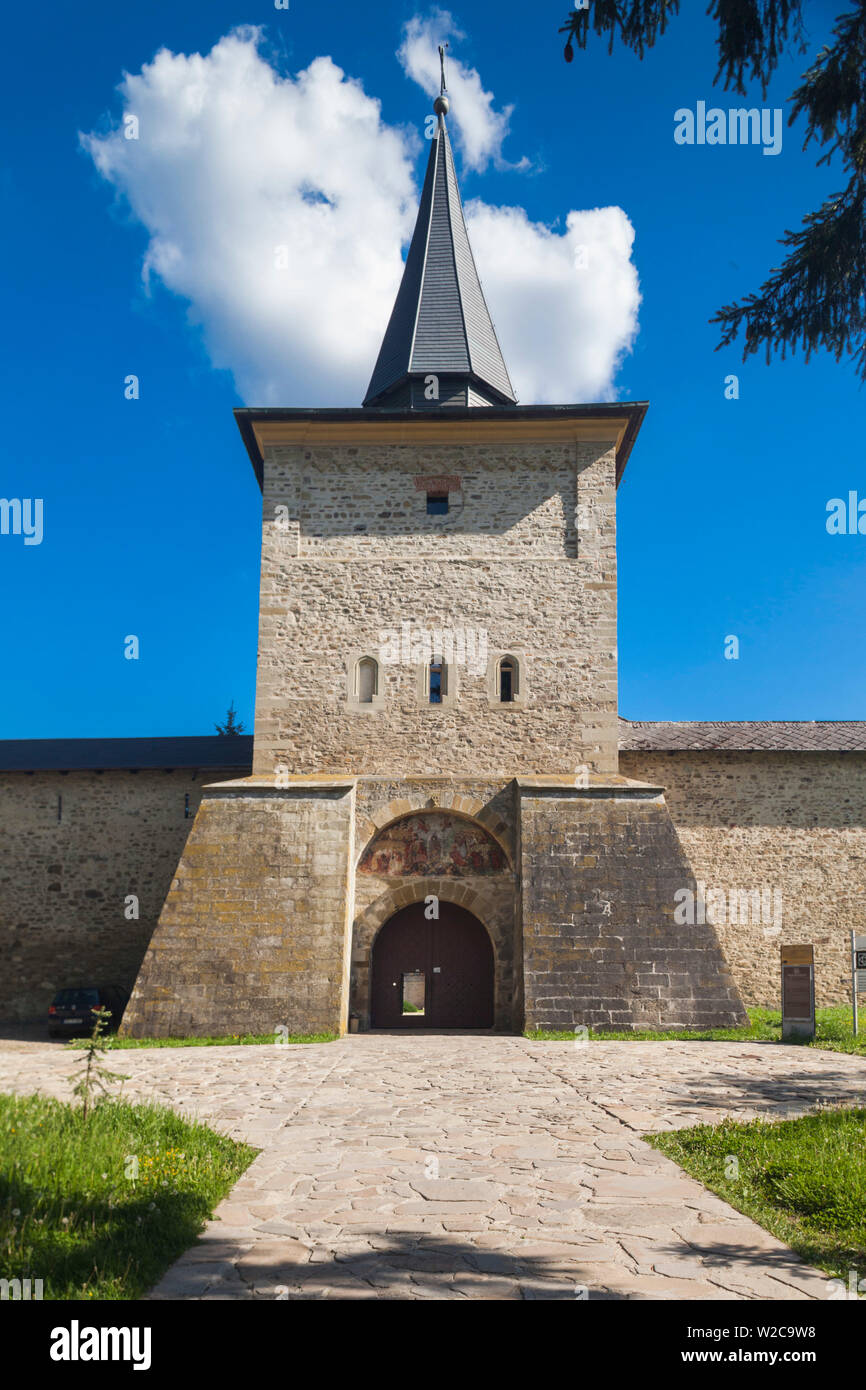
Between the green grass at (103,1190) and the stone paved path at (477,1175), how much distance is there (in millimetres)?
149

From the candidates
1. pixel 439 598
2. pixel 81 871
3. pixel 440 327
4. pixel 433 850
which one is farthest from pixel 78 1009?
pixel 440 327

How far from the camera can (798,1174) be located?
199 inches

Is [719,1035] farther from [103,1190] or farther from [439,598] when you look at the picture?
[103,1190]

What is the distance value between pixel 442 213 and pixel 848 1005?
56.0 ft

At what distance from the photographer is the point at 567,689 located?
15812 mm

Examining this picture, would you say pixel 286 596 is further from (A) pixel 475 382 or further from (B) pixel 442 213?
(B) pixel 442 213

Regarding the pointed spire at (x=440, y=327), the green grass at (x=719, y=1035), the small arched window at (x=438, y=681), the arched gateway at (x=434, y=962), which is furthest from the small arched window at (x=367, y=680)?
the green grass at (x=719, y=1035)

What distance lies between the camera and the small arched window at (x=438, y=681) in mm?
15844

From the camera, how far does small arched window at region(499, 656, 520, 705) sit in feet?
51.9

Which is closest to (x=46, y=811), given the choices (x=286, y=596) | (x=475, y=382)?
(x=286, y=596)

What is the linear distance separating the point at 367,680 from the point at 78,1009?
7.25 meters

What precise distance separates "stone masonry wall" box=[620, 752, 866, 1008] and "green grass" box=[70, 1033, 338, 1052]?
26.1 feet

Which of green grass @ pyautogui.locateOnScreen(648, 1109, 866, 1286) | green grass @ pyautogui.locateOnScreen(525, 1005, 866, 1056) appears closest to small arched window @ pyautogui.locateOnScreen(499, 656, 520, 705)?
green grass @ pyautogui.locateOnScreen(525, 1005, 866, 1056)
